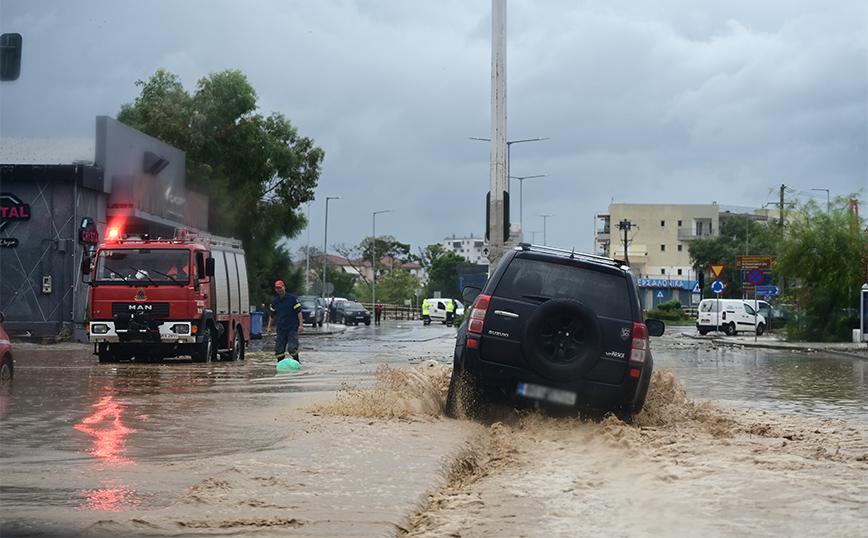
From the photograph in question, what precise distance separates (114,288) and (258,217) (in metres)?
25.8

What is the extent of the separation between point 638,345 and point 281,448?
3449mm

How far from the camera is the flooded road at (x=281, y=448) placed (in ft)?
19.3

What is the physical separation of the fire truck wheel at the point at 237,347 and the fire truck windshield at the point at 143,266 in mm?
3373

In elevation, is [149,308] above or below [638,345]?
above

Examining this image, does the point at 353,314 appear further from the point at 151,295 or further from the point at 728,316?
the point at 151,295

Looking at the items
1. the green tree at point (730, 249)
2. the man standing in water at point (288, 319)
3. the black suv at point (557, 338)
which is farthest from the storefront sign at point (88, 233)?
the green tree at point (730, 249)

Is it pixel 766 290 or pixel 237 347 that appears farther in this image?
pixel 766 290

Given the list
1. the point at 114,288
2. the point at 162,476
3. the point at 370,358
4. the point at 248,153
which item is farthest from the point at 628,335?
the point at 248,153

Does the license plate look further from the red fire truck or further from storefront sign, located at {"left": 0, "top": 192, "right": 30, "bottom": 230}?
storefront sign, located at {"left": 0, "top": 192, "right": 30, "bottom": 230}

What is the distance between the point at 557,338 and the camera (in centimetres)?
951

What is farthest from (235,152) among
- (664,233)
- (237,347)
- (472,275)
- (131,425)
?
(664,233)

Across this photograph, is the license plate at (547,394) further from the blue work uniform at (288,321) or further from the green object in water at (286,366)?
the blue work uniform at (288,321)

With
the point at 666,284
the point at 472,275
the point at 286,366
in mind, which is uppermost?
the point at 666,284

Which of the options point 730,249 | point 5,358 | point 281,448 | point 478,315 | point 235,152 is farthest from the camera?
point 730,249
